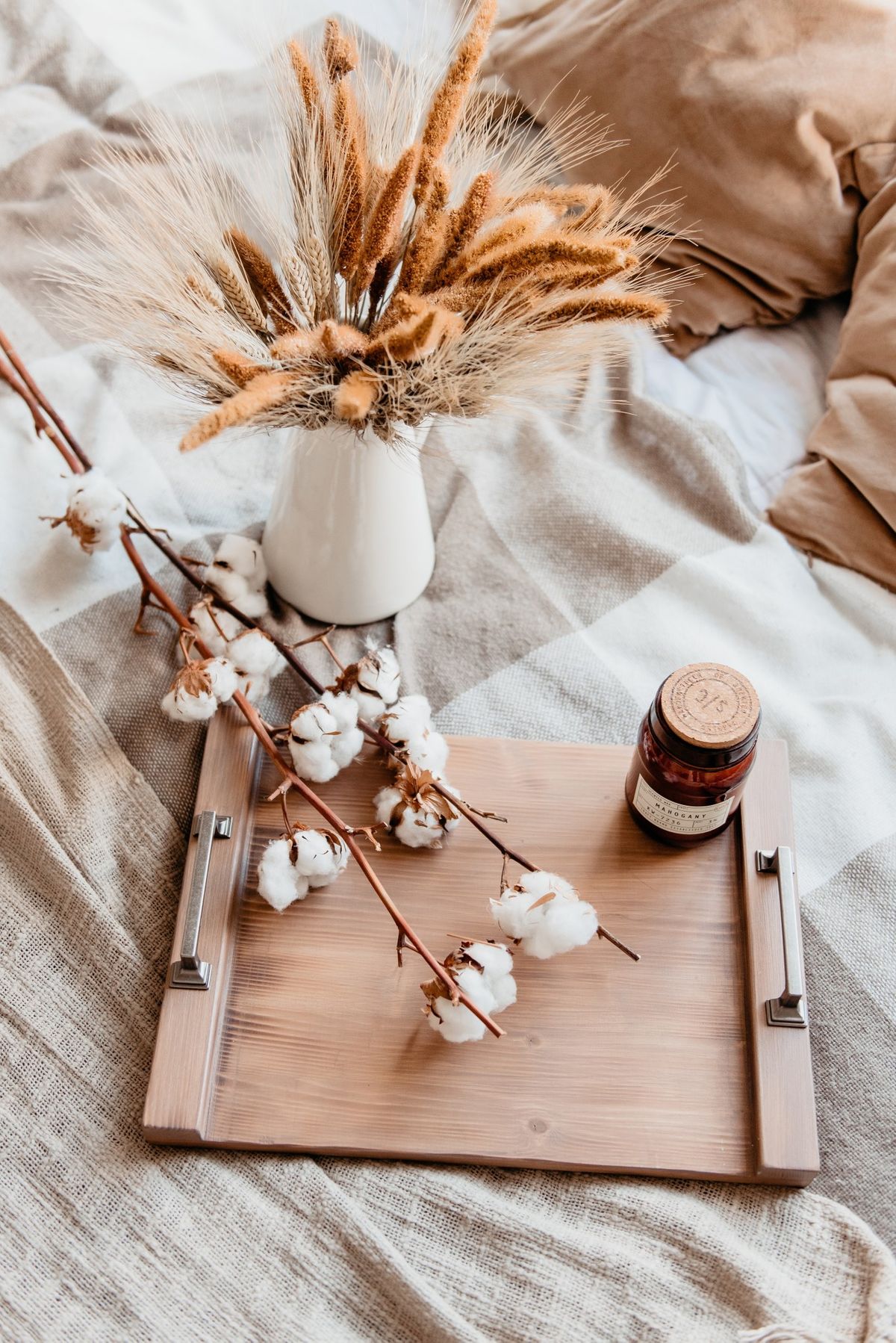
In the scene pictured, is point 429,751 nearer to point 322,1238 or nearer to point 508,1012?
point 508,1012

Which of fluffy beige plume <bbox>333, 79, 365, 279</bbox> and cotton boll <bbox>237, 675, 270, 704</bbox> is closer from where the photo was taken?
fluffy beige plume <bbox>333, 79, 365, 279</bbox>

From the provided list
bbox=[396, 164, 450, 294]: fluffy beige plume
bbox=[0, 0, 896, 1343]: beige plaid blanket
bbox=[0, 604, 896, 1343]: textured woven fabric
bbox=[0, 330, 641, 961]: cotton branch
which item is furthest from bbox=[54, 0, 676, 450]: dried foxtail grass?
bbox=[0, 604, 896, 1343]: textured woven fabric

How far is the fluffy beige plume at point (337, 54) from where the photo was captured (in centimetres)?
62

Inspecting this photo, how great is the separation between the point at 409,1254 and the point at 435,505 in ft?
1.82

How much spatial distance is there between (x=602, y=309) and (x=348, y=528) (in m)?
0.23

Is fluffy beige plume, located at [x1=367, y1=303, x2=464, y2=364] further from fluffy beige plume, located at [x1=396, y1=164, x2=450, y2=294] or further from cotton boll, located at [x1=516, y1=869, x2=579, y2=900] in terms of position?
cotton boll, located at [x1=516, y1=869, x2=579, y2=900]

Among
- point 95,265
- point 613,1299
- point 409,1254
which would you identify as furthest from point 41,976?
point 95,265

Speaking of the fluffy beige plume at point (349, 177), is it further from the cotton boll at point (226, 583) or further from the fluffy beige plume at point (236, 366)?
the cotton boll at point (226, 583)

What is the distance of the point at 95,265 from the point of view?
79 cm

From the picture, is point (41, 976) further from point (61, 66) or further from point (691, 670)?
point (61, 66)

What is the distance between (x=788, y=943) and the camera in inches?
26.8

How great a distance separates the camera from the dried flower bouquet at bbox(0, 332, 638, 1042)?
0.64m

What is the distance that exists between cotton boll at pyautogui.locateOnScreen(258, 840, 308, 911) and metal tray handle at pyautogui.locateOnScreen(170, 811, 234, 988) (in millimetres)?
40

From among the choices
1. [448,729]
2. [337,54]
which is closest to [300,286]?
[337,54]
